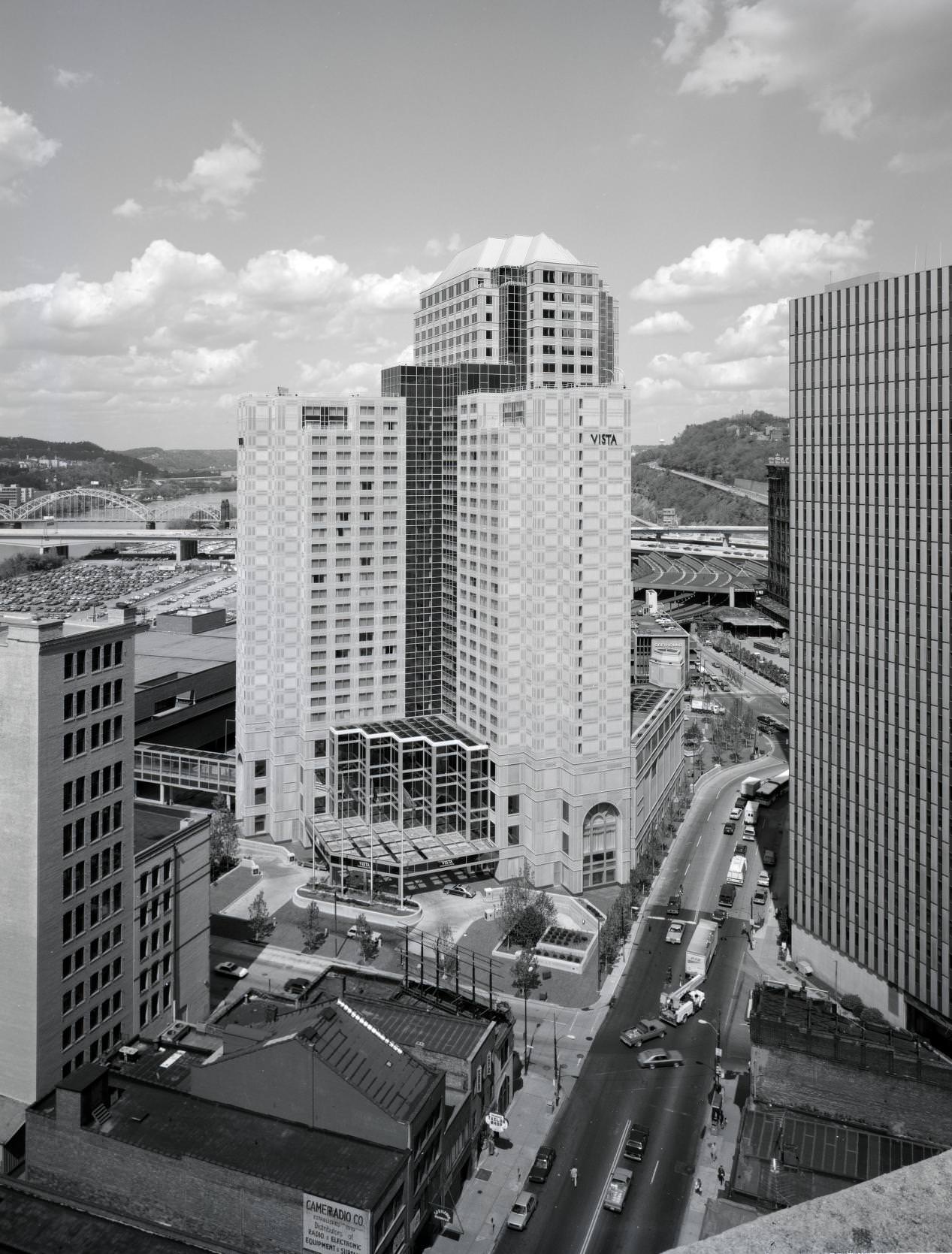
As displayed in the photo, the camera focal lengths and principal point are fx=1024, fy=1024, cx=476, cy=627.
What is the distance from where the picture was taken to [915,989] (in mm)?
71688

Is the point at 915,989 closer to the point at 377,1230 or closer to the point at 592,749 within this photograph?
the point at 592,749

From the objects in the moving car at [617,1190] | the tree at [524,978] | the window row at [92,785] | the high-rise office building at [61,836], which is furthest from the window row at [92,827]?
the moving car at [617,1190]

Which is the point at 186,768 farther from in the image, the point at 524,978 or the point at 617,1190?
the point at 617,1190

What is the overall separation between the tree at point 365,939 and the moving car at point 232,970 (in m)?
9.73

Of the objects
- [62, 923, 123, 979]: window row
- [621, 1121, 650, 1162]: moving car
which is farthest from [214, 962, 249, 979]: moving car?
[621, 1121, 650, 1162]: moving car

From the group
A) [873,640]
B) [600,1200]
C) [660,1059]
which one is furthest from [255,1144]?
[873,640]

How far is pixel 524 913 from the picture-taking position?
87.4m

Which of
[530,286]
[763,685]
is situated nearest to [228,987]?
[530,286]

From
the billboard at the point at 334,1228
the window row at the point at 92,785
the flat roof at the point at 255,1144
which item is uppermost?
the window row at the point at 92,785

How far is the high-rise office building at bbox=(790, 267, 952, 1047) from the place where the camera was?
70562 millimetres

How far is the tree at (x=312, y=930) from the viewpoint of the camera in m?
87.4

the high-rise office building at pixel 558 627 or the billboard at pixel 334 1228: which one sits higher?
the high-rise office building at pixel 558 627

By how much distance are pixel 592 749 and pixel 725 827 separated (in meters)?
29.6

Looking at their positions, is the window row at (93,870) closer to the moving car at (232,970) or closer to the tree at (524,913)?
the moving car at (232,970)
